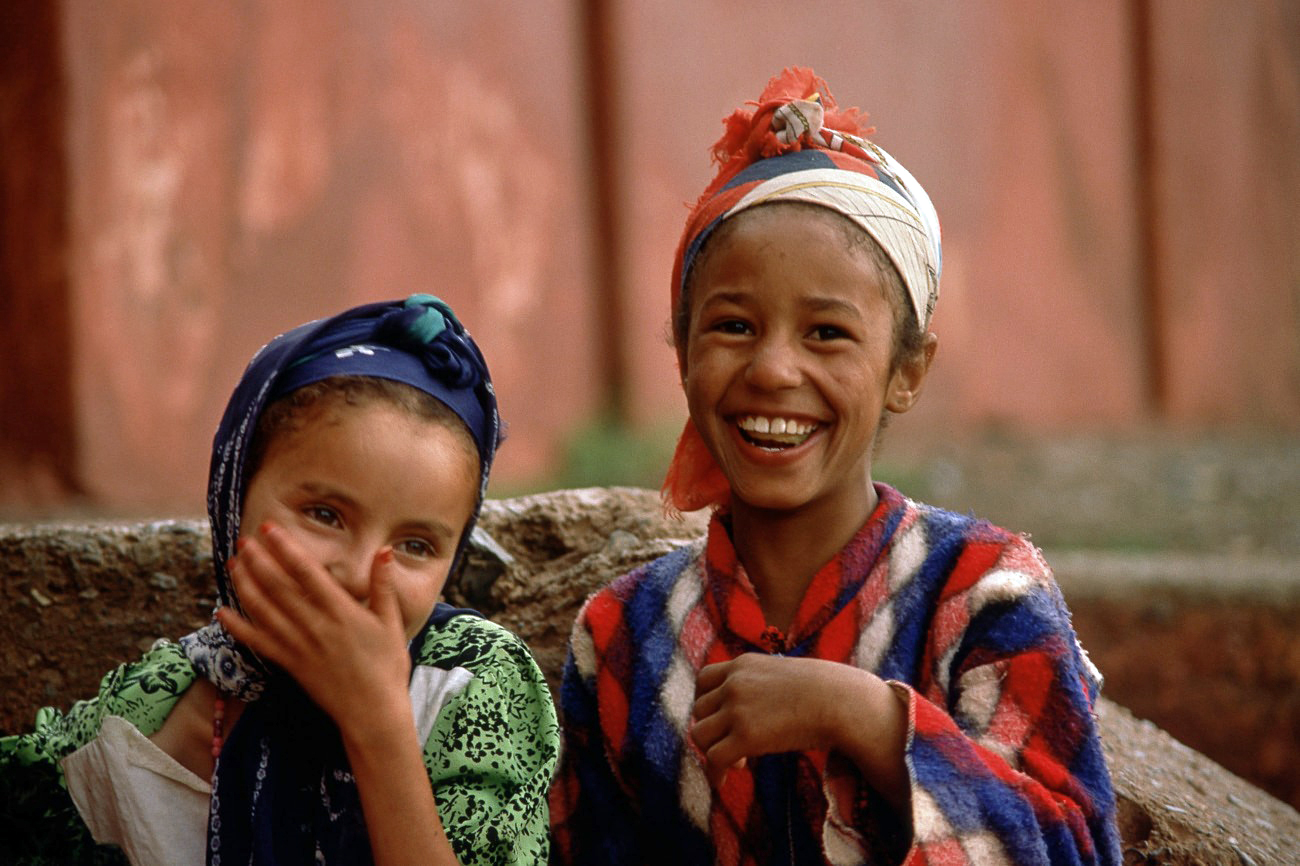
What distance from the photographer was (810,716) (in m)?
1.98

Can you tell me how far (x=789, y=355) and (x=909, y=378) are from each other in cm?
26

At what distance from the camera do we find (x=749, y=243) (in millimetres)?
2252

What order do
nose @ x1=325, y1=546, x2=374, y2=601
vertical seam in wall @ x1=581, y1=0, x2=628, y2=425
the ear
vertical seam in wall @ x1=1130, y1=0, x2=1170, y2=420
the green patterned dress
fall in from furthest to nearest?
1. vertical seam in wall @ x1=1130, y1=0, x2=1170, y2=420
2. vertical seam in wall @ x1=581, y1=0, x2=628, y2=425
3. the ear
4. the green patterned dress
5. nose @ x1=325, y1=546, x2=374, y2=601

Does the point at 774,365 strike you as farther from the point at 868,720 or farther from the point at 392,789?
the point at 392,789

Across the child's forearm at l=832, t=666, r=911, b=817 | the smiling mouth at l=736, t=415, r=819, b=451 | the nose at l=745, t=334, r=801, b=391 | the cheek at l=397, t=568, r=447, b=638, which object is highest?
the nose at l=745, t=334, r=801, b=391

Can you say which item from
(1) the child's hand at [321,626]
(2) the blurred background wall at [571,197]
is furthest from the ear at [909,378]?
(2) the blurred background wall at [571,197]

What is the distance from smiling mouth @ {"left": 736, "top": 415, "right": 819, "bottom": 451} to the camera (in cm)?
225

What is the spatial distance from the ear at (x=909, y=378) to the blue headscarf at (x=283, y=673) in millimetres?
644

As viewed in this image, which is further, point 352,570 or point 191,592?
point 191,592

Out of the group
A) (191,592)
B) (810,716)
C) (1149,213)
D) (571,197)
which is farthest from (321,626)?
Result: (1149,213)

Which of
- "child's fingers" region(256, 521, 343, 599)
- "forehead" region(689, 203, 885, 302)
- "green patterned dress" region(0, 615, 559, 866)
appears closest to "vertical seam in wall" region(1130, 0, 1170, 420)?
"forehead" region(689, 203, 885, 302)

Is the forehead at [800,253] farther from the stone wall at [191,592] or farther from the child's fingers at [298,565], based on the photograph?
the stone wall at [191,592]

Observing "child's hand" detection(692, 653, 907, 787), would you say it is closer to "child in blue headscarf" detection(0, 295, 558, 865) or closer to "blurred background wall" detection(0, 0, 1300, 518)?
"child in blue headscarf" detection(0, 295, 558, 865)

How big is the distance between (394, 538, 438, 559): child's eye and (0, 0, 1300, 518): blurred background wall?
326 cm
